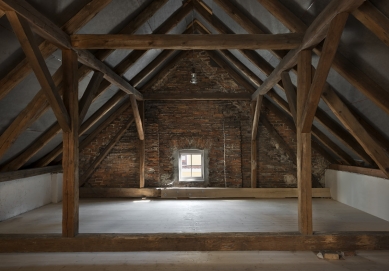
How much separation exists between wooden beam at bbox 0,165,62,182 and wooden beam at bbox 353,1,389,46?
571 cm

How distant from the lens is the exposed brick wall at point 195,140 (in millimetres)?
7457

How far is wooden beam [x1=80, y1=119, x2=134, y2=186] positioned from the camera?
24.0ft

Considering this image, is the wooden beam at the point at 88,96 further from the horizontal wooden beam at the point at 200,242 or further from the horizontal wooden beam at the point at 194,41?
the horizontal wooden beam at the point at 200,242

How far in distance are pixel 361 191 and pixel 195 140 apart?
3979 mm

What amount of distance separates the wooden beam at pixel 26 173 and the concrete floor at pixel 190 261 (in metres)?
1.93

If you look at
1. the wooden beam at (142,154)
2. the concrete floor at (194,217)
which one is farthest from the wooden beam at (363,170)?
the wooden beam at (142,154)

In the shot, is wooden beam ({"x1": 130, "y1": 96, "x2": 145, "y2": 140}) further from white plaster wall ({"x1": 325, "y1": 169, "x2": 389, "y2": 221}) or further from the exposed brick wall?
white plaster wall ({"x1": 325, "y1": 169, "x2": 389, "y2": 221})

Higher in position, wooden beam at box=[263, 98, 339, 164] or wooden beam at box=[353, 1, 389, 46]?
wooden beam at box=[353, 1, 389, 46]

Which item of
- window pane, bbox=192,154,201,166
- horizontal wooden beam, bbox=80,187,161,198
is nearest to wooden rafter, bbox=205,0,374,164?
window pane, bbox=192,154,201,166

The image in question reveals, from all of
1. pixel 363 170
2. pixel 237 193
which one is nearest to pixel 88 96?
pixel 237 193

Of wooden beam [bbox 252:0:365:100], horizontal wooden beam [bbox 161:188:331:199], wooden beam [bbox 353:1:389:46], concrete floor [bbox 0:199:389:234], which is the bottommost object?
concrete floor [bbox 0:199:389:234]

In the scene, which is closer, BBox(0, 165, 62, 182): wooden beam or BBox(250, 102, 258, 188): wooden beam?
BBox(0, 165, 62, 182): wooden beam

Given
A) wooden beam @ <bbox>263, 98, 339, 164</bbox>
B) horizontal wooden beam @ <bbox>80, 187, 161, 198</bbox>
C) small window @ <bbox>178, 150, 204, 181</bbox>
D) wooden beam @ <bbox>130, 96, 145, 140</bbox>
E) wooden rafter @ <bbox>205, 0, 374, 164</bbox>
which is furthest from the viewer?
small window @ <bbox>178, 150, 204, 181</bbox>

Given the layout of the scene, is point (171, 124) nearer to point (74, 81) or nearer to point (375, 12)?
point (74, 81)
